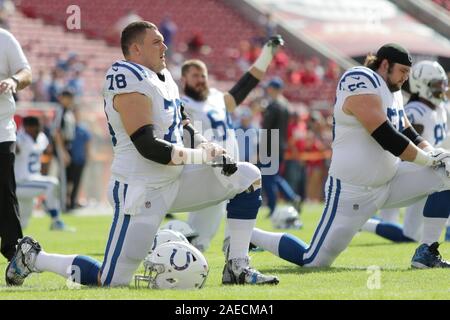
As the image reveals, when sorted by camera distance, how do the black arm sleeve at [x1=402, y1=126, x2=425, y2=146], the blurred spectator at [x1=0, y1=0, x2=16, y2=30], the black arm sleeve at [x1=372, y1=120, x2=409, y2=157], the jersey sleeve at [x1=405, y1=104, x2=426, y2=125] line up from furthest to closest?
the blurred spectator at [x1=0, y1=0, x2=16, y2=30] < the jersey sleeve at [x1=405, y1=104, x2=426, y2=125] < the black arm sleeve at [x1=402, y1=126, x2=425, y2=146] < the black arm sleeve at [x1=372, y1=120, x2=409, y2=157]

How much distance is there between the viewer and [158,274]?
6.09 meters

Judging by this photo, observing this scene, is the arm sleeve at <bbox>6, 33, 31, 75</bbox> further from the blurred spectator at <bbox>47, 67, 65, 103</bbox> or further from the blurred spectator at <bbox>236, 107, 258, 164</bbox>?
the blurred spectator at <bbox>47, 67, 65, 103</bbox>

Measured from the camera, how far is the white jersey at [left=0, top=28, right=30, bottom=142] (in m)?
7.33

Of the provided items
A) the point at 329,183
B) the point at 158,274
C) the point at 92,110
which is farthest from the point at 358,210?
the point at 92,110

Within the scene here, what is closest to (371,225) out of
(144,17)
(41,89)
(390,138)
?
(390,138)

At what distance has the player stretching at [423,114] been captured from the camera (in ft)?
31.1

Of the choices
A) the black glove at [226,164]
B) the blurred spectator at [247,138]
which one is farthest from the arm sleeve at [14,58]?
the blurred spectator at [247,138]

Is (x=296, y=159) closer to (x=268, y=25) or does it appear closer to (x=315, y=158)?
(x=315, y=158)

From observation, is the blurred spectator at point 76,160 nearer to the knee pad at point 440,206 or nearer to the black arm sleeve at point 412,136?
the black arm sleeve at point 412,136

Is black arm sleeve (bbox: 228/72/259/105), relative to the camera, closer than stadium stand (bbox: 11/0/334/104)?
Yes

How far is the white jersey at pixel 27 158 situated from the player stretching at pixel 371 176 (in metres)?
6.08

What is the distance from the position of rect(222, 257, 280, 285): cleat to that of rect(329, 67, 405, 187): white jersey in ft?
4.36

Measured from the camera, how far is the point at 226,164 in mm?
6164

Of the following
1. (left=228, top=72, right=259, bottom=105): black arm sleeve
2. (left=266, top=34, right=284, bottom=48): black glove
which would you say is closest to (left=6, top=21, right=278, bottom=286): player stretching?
(left=266, top=34, right=284, bottom=48): black glove
